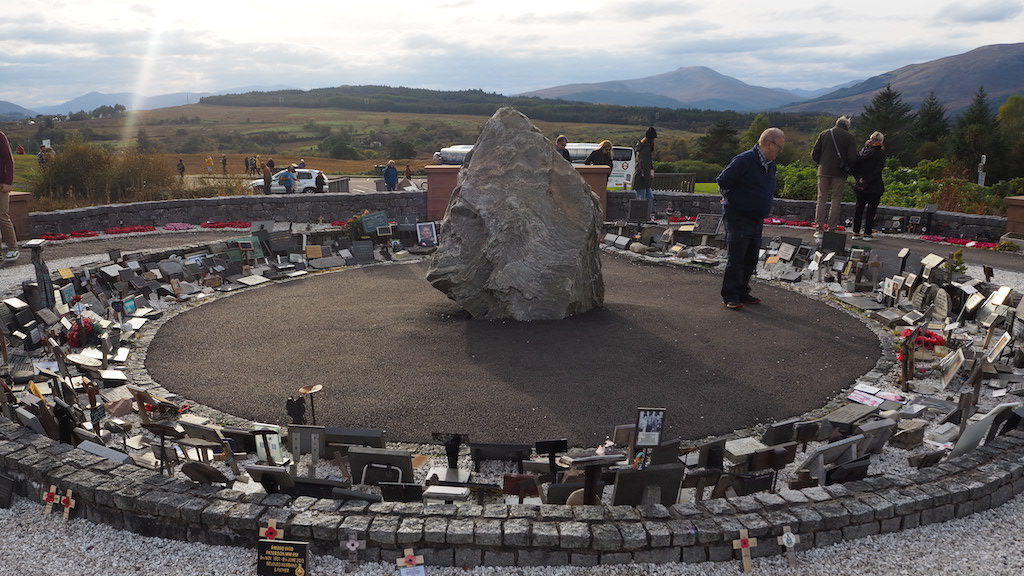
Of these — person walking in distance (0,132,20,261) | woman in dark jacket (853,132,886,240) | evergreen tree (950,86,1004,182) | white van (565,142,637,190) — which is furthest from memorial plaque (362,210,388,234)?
evergreen tree (950,86,1004,182)

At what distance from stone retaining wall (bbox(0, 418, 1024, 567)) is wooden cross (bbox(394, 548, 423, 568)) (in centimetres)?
7

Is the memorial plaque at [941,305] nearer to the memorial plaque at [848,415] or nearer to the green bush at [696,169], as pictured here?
the memorial plaque at [848,415]

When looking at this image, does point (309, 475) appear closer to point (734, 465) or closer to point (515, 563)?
point (515, 563)

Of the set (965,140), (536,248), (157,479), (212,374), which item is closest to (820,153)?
(536,248)

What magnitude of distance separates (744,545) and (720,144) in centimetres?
4719

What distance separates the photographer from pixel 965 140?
36.1m

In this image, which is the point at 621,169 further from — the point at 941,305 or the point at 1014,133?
the point at 1014,133

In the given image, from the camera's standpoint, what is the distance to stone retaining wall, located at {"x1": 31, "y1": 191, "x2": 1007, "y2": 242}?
18062 mm

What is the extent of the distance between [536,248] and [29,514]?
634 cm

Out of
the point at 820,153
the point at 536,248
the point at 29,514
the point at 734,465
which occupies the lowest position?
the point at 29,514

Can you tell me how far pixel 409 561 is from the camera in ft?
14.9

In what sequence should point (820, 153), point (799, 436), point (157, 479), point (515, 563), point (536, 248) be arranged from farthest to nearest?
point (820, 153) < point (536, 248) < point (799, 436) < point (157, 479) < point (515, 563)

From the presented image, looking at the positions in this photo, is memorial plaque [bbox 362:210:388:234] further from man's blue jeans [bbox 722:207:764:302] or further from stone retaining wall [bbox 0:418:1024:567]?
stone retaining wall [bbox 0:418:1024:567]

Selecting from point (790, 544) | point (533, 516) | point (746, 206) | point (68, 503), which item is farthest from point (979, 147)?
point (68, 503)
